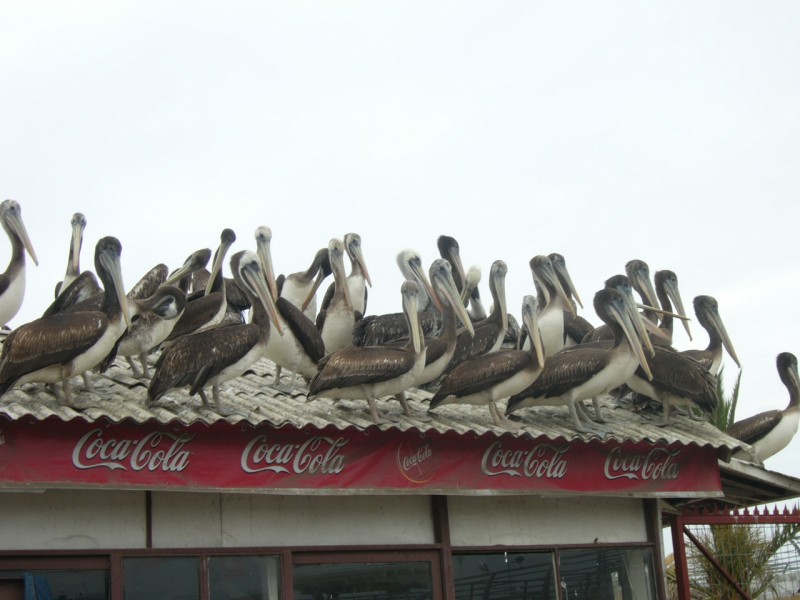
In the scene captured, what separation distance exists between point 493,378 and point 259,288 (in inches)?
87.8

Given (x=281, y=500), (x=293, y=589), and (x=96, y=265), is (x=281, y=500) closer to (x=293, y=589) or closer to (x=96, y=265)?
(x=293, y=589)

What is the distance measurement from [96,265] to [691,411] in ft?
19.8

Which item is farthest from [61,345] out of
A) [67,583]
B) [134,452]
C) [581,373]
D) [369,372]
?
[581,373]

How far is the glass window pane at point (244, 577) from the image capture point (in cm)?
834

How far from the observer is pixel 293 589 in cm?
856

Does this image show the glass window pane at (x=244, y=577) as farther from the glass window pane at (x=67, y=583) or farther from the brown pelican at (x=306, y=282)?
the brown pelican at (x=306, y=282)

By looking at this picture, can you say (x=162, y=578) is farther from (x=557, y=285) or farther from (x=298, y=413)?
(x=557, y=285)

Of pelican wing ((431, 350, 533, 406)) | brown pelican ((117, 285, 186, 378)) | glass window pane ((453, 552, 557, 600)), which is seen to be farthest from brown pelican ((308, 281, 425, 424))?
brown pelican ((117, 285, 186, 378))

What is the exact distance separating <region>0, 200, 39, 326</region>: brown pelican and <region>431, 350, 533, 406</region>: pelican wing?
3750mm

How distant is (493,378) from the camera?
9.92m

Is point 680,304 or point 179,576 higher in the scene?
point 680,304

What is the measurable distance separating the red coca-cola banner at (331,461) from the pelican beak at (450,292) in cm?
191

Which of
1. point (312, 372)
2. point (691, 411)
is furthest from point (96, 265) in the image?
point (691, 411)

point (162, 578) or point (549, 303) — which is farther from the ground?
point (549, 303)
